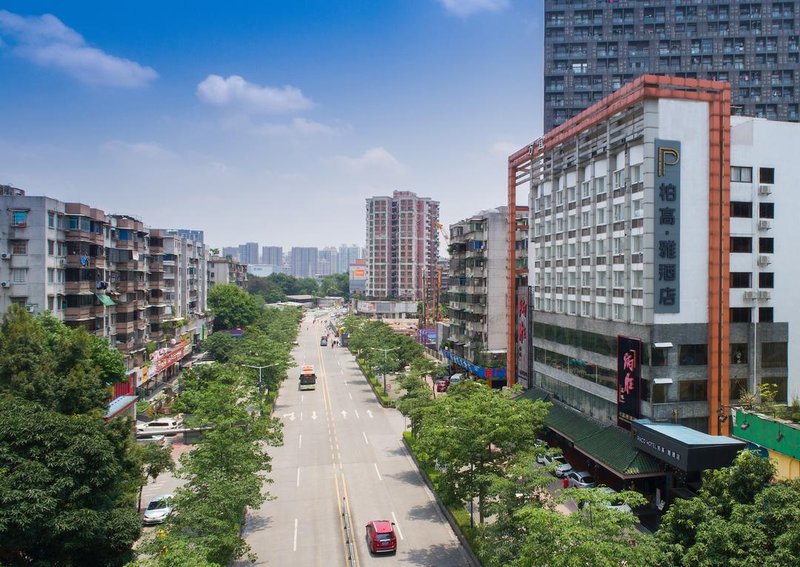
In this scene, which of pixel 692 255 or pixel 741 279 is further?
pixel 741 279

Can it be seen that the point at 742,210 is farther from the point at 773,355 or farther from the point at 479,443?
the point at 479,443

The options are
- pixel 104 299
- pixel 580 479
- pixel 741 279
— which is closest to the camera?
pixel 741 279

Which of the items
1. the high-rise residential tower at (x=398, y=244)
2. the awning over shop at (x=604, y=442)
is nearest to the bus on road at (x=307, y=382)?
the awning over shop at (x=604, y=442)

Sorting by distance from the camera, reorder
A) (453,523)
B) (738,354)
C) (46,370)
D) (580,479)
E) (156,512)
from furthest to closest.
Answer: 1. (580,479)
2. (46,370)
3. (738,354)
4. (156,512)
5. (453,523)

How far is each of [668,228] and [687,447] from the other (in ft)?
36.4

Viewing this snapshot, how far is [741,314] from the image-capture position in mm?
33500

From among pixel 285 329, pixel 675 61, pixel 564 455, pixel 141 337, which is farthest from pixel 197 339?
pixel 675 61

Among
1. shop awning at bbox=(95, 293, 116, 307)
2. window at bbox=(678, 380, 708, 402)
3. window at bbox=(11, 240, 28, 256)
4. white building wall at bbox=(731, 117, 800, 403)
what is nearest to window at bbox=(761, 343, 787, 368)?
white building wall at bbox=(731, 117, 800, 403)

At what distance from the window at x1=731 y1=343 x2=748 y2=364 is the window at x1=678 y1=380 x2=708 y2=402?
230 centimetres

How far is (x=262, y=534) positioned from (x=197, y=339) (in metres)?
71.5

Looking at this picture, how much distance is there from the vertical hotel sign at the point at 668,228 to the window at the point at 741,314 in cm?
384

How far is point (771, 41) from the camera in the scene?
7375 cm

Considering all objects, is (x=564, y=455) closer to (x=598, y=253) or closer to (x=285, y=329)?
(x=598, y=253)

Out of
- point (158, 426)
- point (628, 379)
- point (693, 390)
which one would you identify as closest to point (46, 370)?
point (158, 426)
